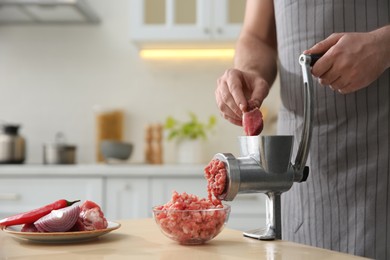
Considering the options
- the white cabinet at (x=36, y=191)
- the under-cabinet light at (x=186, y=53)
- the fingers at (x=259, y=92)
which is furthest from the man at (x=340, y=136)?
the under-cabinet light at (x=186, y=53)

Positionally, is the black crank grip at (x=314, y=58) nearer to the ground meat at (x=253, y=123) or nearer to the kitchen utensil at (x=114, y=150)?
the ground meat at (x=253, y=123)

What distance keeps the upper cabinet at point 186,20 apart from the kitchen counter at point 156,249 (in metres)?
2.01

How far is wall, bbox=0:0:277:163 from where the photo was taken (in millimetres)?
3291

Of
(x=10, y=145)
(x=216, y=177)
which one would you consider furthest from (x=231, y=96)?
(x=10, y=145)

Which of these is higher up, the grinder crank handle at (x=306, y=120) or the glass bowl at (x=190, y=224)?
the grinder crank handle at (x=306, y=120)

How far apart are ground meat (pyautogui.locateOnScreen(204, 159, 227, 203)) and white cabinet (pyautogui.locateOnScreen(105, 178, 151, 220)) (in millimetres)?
1740

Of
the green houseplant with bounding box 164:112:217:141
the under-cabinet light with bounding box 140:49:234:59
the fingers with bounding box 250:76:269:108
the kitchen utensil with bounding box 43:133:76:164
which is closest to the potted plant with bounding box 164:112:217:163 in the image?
the green houseplant with bounding box 164:112:217:141

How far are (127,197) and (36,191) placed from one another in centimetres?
41

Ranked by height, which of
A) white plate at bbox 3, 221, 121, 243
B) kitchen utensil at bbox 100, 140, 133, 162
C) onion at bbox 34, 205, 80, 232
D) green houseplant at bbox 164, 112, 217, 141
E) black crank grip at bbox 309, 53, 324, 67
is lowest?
white plate at bbox 3, 221, 121, 243

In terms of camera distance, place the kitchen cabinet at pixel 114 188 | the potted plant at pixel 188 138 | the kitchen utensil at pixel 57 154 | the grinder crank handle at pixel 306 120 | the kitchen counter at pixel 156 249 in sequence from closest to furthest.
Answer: the kitchen counter at pixel 156 249
the grinder crank handle at pixel 306 120
the kitchen cabinet at pixel 114 188
the kitchen utensil at pixel 57 154
the potted plant at pixel 188 138

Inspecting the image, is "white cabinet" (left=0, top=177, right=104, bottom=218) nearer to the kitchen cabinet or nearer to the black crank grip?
the kitchen cabinet

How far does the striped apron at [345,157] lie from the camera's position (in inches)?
48.3

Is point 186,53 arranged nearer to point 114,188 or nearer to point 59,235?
point 114,188

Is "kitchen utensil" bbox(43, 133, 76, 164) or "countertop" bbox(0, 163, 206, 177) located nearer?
"countertop" bbox(0, 163, 206, 177)
